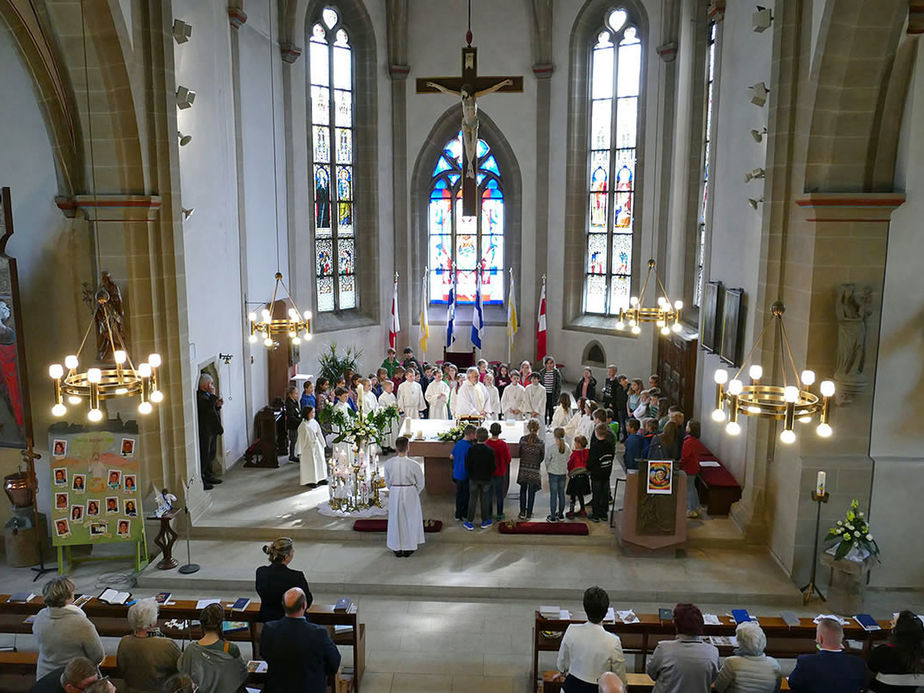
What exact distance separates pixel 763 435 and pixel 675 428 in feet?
4.61

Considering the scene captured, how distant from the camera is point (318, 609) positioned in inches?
335

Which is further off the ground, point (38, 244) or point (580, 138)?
point (580, 138)

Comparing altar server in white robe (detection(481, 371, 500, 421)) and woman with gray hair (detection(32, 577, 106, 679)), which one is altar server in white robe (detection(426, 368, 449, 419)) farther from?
woman with gray hair (detection(32, 577, 106, 679))

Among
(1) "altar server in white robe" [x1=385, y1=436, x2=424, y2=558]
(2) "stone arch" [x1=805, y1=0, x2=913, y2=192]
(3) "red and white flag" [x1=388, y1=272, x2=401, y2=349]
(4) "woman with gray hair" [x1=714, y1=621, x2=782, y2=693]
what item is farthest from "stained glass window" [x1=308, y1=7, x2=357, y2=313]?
(4) "woman with gray hair" [x1=714, y1=621, x2=782, y2=693]

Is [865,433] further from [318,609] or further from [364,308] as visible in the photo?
[364,308]

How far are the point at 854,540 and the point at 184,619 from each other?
7.45m

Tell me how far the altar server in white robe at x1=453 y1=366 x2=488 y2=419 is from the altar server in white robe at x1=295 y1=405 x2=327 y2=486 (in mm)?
2843

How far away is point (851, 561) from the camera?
31.9ft

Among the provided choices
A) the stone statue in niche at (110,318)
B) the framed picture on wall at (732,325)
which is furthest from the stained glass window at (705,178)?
the stone statue in niche at (110,318)

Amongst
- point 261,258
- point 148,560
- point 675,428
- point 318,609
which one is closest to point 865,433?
point 675,428

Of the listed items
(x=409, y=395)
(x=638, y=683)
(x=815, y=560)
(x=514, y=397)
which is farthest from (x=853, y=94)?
(x=409, y=395)

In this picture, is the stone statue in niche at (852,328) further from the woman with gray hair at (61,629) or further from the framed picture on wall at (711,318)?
the woman with gray hair at (61,629)

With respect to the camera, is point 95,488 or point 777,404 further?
point 95,488

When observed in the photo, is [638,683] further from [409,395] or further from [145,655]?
[409,395]
